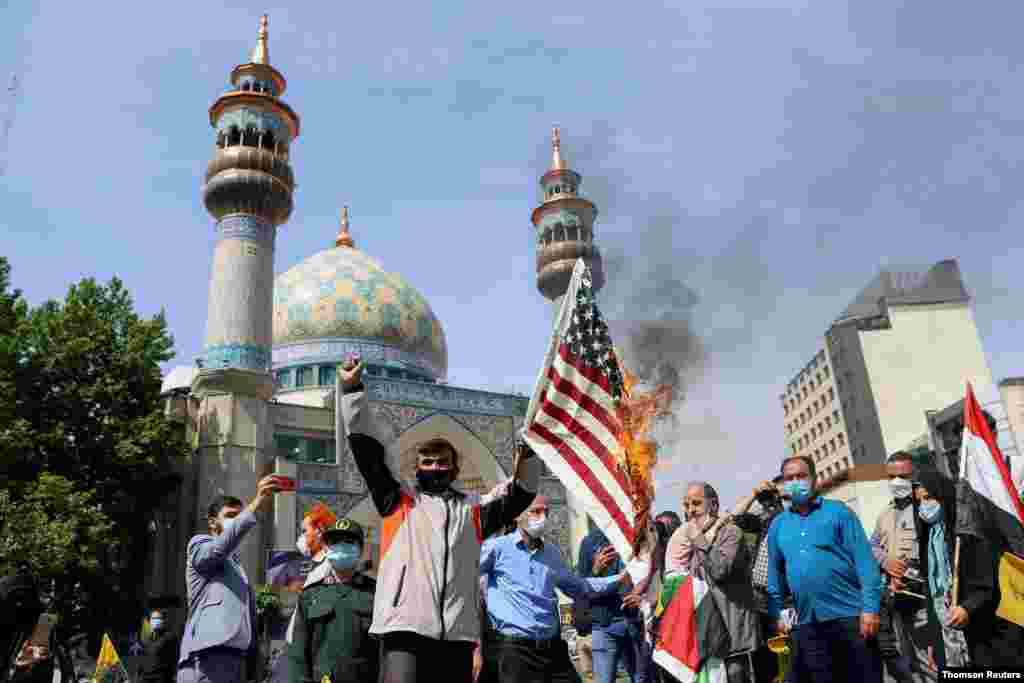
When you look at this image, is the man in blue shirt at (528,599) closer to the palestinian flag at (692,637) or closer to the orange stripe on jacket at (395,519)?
the palestinian flag at (692,637)

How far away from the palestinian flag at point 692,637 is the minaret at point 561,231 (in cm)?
2647

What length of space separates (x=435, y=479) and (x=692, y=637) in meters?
2.32

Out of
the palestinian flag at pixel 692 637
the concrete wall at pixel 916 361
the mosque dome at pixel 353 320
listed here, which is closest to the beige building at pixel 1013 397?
the concrete wall at pixel 916 361

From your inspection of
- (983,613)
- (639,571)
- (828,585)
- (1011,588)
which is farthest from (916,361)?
(828,585)

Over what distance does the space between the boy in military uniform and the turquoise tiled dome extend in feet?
91.6

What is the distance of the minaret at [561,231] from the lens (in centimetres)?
3200

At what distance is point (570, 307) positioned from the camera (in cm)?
459

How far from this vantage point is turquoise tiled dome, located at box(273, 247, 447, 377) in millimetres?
32281

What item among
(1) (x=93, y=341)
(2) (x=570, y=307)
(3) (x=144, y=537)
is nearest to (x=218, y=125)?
(1) (x=93, y=341)

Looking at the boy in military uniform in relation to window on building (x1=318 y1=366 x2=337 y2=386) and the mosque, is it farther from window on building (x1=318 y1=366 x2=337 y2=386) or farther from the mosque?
window on building (x1=318 y1=366 x2=337 y2=386)

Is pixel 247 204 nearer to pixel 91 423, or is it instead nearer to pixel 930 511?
pixel 91 423

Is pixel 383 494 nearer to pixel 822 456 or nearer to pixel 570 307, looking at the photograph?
pixel 570 307

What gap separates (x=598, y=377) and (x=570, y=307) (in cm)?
43

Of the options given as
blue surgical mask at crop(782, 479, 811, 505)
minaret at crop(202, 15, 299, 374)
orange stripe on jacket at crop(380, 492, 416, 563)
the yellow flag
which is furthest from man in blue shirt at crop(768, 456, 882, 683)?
minaret at crop(202, 15, 299, 374)
